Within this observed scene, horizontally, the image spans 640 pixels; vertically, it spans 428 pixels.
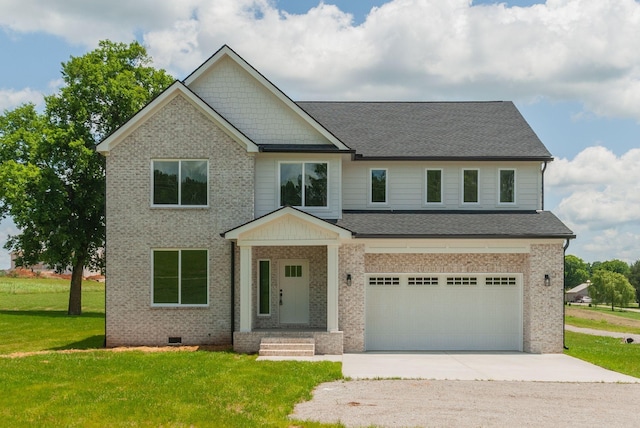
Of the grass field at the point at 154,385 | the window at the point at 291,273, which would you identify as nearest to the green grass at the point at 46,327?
the grass field at the point at 154,385

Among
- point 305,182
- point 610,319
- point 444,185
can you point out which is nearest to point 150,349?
point 305,182

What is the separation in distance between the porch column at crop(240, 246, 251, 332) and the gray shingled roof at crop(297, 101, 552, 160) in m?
5.56

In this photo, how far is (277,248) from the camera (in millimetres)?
20938

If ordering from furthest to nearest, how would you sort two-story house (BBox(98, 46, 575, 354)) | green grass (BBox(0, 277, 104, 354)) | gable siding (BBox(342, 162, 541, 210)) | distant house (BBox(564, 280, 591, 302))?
distant house (BBox(564, 280, 591, 302))
gable siding (BBox(342, 162, 541, 210))
green grass (BBox(0, 277, 104, 354))
two-story house (BBox(98, 46, 575, 354))

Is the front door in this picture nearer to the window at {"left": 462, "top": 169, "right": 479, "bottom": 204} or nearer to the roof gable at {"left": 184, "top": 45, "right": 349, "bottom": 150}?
the roof gable at {"left": 184, "top": 45, "right": 349, "bottom": 150}

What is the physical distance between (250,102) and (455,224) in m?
7.73

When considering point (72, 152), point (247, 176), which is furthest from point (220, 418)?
point (72, 152)

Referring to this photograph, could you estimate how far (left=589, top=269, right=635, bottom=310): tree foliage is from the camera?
9844 cm

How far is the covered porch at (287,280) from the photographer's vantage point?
18.8m

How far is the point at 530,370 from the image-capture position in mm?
16672

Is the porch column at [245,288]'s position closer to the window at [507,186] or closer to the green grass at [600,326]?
the window at [507,186]

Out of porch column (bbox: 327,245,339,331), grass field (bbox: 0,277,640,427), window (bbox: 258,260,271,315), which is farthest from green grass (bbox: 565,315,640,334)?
porch column (bbox: 327,245,339,331)

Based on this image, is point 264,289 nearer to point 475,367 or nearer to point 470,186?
point 475,367

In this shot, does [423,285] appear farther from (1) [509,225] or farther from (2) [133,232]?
(2) [133,232]
